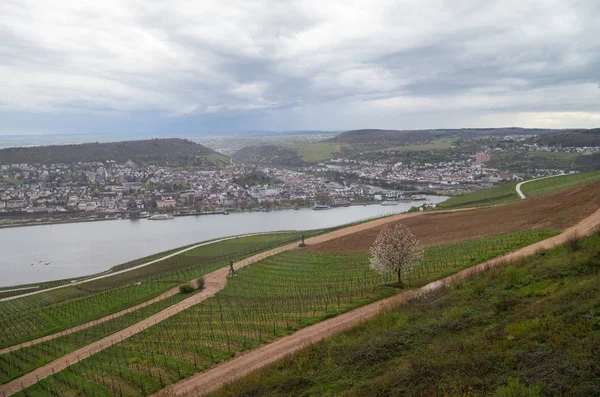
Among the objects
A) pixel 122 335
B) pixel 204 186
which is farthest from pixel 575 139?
pixel 122 335

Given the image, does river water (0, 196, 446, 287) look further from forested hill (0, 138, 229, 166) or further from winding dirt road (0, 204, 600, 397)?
forested hill (0, 138, 229, 166)

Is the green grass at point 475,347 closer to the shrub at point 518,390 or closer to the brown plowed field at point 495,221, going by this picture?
the shrub at point 518,390

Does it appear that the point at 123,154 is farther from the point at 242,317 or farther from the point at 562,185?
the point at 242,317

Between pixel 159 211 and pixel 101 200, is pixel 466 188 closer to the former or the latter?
pixel 159 211

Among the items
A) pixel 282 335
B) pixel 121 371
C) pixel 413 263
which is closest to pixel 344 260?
pixel 413 263

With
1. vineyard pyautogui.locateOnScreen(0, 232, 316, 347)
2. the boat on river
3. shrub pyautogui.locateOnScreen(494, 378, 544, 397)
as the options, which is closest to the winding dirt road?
Result: vineyard pyautogui.locateOnScreen(0, 232, 316, 347)

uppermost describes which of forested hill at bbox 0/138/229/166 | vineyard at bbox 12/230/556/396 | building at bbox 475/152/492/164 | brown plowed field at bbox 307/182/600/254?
forested hill at bbox 0/138/229/166

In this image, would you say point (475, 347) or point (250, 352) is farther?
point (250, 352)
